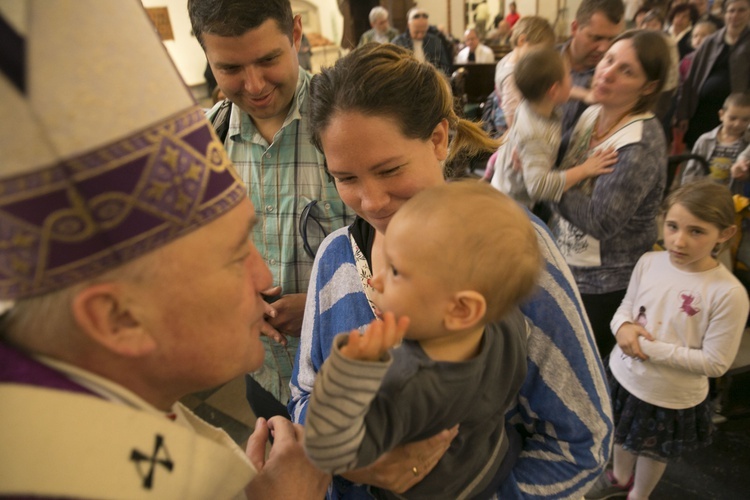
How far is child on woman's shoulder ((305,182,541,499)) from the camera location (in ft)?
2.58

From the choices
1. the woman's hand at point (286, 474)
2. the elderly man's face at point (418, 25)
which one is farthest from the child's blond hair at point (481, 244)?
the elderly man's face at point (418, 25)

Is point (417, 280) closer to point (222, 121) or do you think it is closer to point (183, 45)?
point (222, 121)

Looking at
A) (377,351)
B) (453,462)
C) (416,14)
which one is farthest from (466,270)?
(416,14)

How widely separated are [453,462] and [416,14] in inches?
255

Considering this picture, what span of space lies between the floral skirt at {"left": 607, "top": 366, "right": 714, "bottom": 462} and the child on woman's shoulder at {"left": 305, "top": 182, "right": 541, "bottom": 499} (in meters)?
1.42

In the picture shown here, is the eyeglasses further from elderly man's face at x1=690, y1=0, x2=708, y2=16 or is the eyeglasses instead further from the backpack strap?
elderly man's face at x1=690, y1=0, x2=708, y2=16

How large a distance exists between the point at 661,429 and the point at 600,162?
114 centimetres

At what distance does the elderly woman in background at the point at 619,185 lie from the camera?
210 cm

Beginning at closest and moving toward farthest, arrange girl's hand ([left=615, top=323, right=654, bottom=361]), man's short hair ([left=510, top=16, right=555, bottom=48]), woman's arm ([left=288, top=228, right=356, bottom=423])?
1. woman's arm ([left=288, top=228, right=356, bottom=423])
2. girl's hand ([left=615, top=323, right=654, bottom=361])
3. man's short hair ([left=510, top=16, right=555, bottom=48])

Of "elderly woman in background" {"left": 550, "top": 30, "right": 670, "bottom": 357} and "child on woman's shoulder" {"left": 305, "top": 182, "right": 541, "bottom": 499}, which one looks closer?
"child on woman's shoulder" {"left": 305, "top": 182, "right": 541, "bottom": 499}

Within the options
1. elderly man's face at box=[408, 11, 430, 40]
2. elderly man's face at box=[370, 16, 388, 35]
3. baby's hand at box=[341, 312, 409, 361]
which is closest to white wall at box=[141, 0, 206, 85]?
elderly man's face at box=[370, 16, 388, 35]

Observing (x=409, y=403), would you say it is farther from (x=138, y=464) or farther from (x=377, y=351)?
(x=138, y=464)

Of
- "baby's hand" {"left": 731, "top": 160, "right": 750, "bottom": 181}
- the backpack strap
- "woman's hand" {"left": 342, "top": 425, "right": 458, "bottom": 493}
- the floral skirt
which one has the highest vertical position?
the backpack strap

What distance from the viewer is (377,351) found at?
777mm
